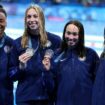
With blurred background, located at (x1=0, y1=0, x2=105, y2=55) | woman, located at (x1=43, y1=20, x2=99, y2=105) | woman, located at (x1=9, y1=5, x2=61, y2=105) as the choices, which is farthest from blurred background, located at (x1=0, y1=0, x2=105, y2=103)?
woman, located at (x1=43, y1=20, x2=99, y2=105)

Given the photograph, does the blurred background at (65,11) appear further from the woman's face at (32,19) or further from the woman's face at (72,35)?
the woman's face at (72,35)

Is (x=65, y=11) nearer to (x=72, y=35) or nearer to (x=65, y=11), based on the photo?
(x=65, y=11)

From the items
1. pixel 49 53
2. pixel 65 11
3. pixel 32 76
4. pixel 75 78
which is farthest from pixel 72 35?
pixel 65 11

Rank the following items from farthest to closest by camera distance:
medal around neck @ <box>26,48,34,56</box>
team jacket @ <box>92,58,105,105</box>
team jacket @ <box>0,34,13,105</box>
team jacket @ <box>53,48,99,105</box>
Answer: team jacket @ <box>0,34,13,105</box>
medal around neck @ <box>26,48,34,56</box>
team jacket @ <box>53,48,99,105</box>
team jacket @ <box>92,58,105,105</box>

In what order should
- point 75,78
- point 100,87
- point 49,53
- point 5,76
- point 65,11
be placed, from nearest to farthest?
1. point 100,87
2. point 75,78
3. point 49,53
4. point 5,76
5. point 65,11

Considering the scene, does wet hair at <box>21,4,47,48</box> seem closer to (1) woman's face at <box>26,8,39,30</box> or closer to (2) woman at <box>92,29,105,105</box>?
(1) woman's face at <box>26,8,39,30</box>

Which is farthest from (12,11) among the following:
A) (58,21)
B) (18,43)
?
(18,43)

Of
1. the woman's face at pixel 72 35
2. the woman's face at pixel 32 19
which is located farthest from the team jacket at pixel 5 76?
the woman's face at pixel 72 35

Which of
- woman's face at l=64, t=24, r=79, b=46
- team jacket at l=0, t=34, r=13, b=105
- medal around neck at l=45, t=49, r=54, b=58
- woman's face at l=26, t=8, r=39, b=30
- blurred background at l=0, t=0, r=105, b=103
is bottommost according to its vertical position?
blurred background at l=0, t=0, r=105, b=103

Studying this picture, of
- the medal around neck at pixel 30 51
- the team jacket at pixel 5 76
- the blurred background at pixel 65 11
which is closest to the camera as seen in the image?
the medal around neck at pixel 30 51

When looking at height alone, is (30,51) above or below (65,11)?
above

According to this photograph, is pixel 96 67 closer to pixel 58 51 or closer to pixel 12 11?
pixel 58 51

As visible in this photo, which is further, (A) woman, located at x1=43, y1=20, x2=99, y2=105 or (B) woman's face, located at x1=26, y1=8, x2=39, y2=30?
(B) woman's face, located at x1=26, y1=8, x2=39, y2=30

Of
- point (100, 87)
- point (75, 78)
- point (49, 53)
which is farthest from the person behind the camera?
point (49, 53)
